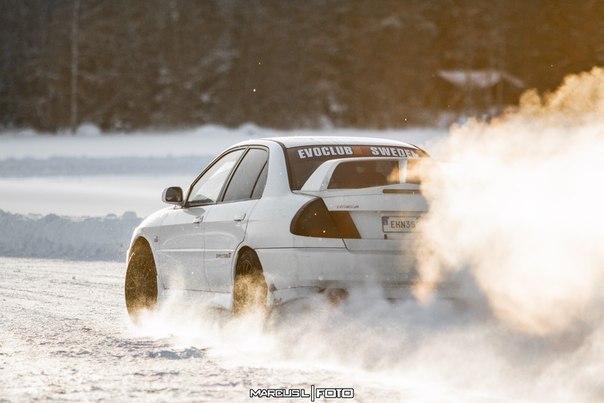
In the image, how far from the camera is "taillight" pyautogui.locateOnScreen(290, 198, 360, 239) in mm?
7457

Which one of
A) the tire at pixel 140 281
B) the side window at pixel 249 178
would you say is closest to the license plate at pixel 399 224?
the side window at pixel 249 178

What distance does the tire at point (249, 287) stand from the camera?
779 centimetres

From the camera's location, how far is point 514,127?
9.04 m

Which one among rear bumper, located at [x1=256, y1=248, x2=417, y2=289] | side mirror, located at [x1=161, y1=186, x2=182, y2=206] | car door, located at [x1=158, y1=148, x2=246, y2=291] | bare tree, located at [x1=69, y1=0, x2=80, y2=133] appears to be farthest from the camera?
bare tree, located at [x1=69, y1=0, x2=80, y2=133]

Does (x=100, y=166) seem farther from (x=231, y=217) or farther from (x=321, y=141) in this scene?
(x=231, y=217)

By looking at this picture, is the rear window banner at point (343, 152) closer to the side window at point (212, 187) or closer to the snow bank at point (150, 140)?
the side window at point (212, 187)

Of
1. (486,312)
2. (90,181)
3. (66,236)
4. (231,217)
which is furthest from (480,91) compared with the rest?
(486,312)

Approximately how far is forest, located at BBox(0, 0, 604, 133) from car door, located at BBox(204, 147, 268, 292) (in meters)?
55.7

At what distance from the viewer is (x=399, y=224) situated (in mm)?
7492

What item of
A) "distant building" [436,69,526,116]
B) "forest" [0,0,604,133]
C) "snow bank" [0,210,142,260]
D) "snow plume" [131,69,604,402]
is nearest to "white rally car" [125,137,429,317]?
"snow plume" [131,69,604,402]

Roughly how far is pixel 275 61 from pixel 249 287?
193 ft

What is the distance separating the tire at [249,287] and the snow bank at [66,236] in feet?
26.6

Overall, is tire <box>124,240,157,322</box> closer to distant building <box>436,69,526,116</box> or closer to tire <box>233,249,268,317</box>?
tire <box>233,249,268,317</box>

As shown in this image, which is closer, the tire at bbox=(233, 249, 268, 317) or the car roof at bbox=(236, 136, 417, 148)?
the tire at bbox=(233, 249, 268, 317)
